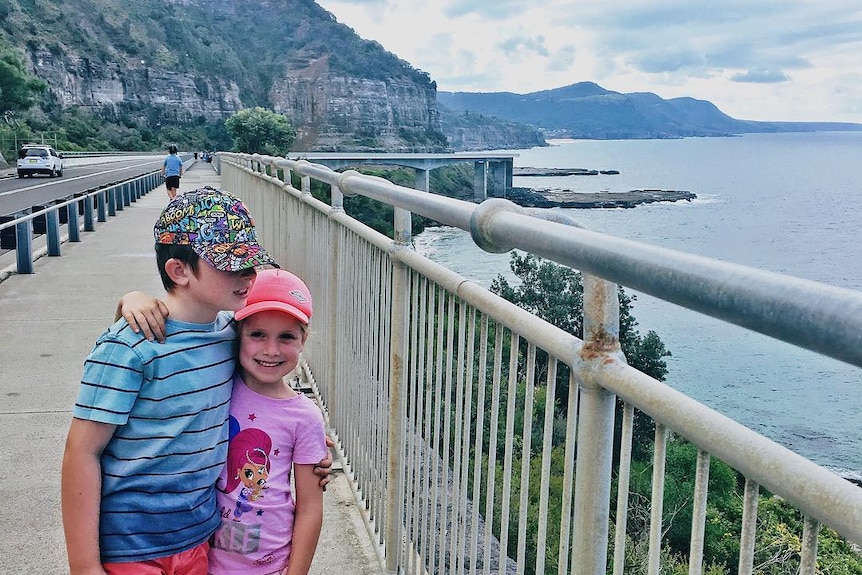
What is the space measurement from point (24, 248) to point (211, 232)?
911cm

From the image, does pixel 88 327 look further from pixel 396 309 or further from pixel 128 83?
pixel 128 83

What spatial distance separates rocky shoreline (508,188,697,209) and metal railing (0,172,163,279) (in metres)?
66.8

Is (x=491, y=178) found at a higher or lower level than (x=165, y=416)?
lower

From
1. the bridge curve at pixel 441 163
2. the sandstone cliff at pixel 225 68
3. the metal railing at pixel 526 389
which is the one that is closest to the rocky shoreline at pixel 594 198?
the bridge curve at pixel 441 163

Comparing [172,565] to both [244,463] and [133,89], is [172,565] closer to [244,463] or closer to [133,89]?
[244,463]

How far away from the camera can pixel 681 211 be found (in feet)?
283

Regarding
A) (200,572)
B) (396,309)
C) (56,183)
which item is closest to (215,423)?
(200,572)

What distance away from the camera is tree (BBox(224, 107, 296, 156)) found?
3192 inches

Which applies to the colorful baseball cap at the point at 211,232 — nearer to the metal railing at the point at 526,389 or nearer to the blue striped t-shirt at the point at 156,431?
the blue striped t-shirt at the point at 156,431

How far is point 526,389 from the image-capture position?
5.94 ft

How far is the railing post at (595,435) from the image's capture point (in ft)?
4.66

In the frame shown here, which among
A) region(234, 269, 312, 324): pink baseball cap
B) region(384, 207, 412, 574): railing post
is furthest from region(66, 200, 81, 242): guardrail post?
region(234, 269, 312, 324): pink baseball cap

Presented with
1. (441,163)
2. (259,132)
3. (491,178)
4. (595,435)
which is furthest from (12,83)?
(595,435)

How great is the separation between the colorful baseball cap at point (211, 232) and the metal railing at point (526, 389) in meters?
0.51
